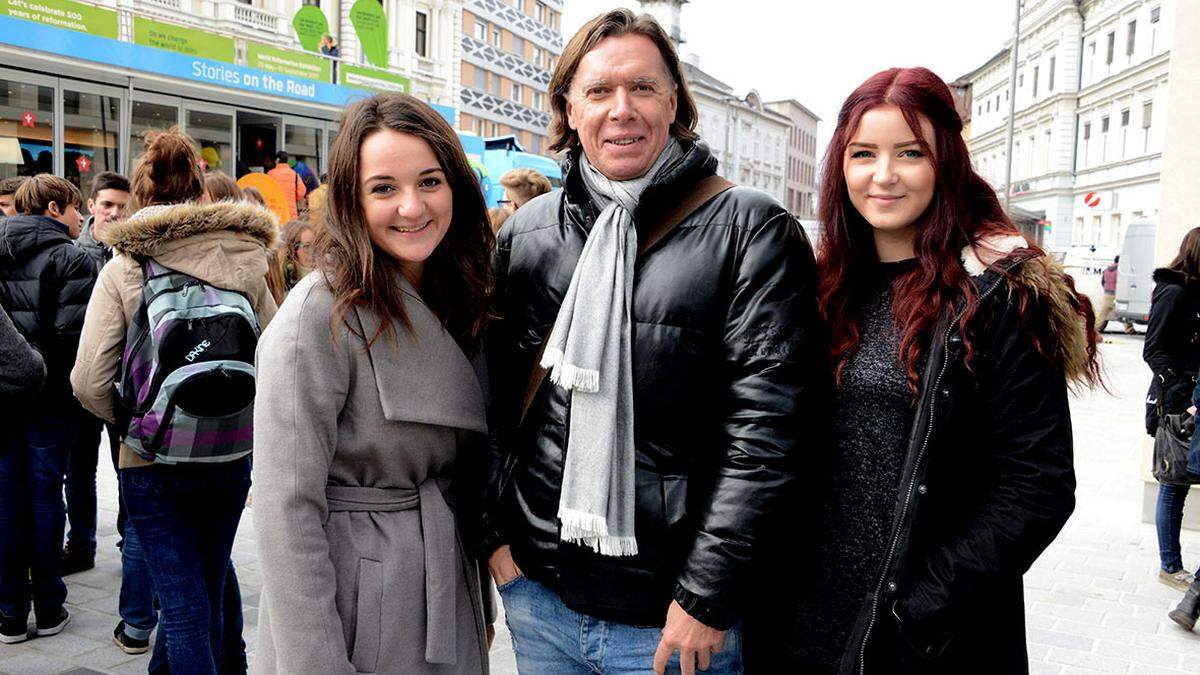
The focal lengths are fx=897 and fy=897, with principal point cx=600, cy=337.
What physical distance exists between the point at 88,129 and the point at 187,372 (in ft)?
39.5

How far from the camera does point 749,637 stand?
2.17m

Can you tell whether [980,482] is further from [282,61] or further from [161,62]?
[282,61]

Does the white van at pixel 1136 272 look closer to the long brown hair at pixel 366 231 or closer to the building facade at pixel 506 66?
the long brown hair at pixel 366 231

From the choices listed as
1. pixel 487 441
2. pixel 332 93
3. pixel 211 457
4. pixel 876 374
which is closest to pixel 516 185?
pixel 211 457

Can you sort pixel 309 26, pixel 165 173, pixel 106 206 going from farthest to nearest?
pixel 309 26, pixel 106 206, pixel 165 173

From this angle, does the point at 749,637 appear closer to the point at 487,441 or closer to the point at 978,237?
the point at 487,441

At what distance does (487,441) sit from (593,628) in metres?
0.57

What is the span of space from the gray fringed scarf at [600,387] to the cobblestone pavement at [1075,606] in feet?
5.76

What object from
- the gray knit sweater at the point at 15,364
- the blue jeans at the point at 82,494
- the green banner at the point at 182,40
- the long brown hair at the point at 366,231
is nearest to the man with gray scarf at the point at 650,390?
the long brown hair at the point at 366,231

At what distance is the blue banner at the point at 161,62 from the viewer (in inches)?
473

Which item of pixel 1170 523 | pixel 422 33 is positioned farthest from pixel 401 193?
pixel 422 33

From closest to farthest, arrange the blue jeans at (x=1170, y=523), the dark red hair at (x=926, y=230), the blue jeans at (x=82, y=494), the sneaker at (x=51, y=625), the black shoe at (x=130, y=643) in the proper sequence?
the dark red hair at (x=926, y=230) → the black shoe at (x=130, y=643) → the sneaker at (x=51, y=625) → the blue jeans at (x=82, y=494) → the blue jeans at (x=1170, y=523)

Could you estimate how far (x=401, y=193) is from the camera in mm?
2150

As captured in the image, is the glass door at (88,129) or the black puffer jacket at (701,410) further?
the glass door at (88,129)
